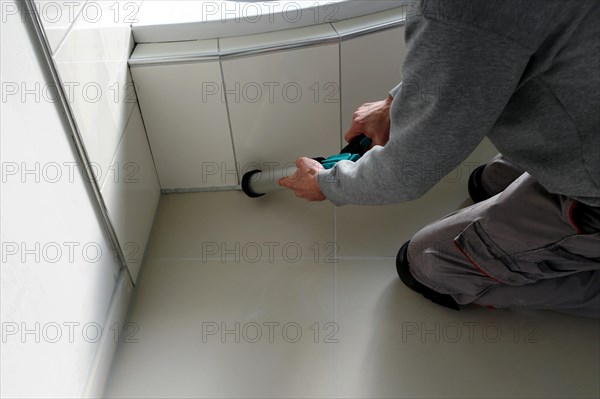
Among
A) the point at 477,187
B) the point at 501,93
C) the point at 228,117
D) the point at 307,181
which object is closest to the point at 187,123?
the point at 228,117

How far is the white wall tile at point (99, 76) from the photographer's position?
93cm

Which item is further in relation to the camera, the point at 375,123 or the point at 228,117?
the point at 228,117

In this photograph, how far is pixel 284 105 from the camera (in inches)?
51.8

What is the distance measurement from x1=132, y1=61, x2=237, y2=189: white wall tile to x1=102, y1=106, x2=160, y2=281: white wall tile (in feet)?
0.12

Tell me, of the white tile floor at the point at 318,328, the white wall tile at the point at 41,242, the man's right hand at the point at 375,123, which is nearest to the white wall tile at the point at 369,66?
the man's right hand at the point at 375,123

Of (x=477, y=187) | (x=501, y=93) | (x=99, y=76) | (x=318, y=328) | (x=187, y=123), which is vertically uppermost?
(x=501, y=93)

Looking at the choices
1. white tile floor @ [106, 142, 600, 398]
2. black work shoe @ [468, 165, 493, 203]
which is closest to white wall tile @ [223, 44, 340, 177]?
white tile floor @ [106, 142, 600, 398]

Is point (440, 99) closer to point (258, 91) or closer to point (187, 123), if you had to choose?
point (258, 91)

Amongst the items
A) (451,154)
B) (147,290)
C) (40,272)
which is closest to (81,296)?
(40,272)

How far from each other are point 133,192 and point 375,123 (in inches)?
20.9

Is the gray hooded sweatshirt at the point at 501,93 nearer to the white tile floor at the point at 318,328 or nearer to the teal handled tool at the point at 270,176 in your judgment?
the teal handled tool at the point at 270,176

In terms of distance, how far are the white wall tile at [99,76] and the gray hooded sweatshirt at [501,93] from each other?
488 millimetres

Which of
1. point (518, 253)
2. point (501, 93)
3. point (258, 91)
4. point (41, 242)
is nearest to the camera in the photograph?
point (501, 93)

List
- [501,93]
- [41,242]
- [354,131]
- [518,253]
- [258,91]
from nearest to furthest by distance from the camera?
[501,93], [41,242], [518,253], [354,131], [258,91]
